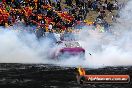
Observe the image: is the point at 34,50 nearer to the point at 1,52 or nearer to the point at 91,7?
the point at 1,52

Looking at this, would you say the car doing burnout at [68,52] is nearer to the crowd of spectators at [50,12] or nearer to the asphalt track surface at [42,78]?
the asphalt track surface at [42,78]

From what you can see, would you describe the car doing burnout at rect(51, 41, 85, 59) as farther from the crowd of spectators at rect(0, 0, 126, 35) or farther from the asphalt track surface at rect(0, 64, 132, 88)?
the crowd of spectators at rect(0, 0, 126, 35)

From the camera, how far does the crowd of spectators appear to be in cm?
4116

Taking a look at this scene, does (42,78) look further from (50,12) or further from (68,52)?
(50,12)

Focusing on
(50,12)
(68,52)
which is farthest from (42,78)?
(50,12)

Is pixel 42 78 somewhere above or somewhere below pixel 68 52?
above

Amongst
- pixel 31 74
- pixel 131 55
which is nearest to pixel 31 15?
pixel 131 55

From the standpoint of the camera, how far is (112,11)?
164 feet

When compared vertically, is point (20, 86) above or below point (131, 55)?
above

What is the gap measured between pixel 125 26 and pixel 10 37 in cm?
1268

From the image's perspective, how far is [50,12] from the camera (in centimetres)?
4462

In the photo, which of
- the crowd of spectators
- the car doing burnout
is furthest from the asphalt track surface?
the crowd of spectators

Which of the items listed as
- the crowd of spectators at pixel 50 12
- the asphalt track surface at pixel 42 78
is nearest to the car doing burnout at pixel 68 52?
the asphalt track surface at pixel 42 78

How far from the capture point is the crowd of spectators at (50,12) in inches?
1620
